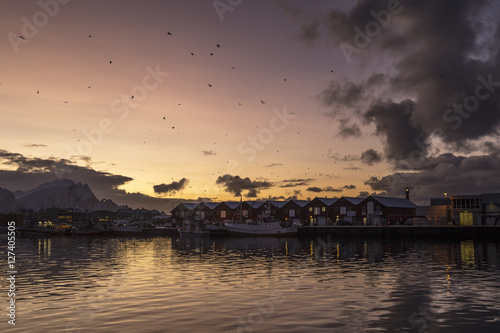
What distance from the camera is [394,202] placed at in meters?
127

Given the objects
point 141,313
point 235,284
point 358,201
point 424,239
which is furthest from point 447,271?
point 358,201

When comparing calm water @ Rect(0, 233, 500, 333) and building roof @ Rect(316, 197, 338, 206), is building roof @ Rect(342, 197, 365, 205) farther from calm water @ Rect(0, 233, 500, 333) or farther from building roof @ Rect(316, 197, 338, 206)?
calm water @ Rect(0, 233, 500, 333)

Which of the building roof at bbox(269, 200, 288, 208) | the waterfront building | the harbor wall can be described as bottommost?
the harbor wall

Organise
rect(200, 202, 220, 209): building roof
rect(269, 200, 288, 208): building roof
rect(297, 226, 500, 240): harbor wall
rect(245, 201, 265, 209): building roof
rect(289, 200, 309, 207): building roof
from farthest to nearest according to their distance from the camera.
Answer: rect(200, 202, 220, 209): building roof < rect(245, 201, 265, 209): building roof < rect(269, 200, 288, 208): building roof < rect(289, 200, 309, 207): building roof < rect(297, 226, 500, 240): harbor wall

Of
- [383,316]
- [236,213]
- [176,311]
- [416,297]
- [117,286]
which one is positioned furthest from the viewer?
[236,213]

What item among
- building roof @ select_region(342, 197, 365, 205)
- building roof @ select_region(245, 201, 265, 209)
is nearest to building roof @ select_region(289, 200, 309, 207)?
building roof @ select_region(245, 201, 265, 209)

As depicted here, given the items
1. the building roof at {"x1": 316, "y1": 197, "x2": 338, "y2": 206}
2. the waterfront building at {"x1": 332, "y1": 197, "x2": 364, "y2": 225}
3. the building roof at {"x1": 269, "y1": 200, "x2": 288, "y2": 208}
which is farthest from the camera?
the building roof at {"x1": 269, "y1": 200, "x2": 288, "y2": 208}

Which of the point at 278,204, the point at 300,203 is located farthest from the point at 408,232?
the point at 278,204

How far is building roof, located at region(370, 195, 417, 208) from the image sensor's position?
12321 cm

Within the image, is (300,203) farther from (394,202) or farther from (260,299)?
(260,299)

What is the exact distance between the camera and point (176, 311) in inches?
846

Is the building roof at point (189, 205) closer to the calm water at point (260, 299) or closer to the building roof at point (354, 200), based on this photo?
the building roof at point (354, 200)

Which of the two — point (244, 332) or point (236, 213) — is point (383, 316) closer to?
point (244, 332)

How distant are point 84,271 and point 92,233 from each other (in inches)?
4024
